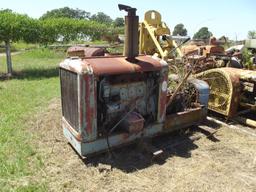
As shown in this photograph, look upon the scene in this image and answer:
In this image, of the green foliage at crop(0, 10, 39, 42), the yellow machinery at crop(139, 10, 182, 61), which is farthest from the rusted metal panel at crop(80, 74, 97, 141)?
the green foliage at crop(0, 10, 39, 42)

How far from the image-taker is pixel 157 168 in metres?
3.41

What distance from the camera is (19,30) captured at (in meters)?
10.8

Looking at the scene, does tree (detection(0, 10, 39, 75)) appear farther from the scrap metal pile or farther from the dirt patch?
the scrap metal pile

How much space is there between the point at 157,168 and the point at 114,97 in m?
1.00

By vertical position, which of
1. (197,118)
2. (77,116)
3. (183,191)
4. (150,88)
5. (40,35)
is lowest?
(183,191)

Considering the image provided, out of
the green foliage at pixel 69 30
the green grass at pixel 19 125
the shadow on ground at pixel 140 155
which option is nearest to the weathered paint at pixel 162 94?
the shadow on ground at pixel 140 155

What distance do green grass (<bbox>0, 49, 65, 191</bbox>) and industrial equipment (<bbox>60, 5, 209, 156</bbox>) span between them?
2.02ft

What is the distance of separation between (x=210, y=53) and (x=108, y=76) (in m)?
4.54

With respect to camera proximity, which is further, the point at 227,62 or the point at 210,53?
the point at 210,53

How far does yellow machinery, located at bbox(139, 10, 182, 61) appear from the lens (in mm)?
6289

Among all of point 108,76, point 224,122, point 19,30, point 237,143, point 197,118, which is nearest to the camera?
point 108,76

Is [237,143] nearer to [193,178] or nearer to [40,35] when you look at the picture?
[193,178]

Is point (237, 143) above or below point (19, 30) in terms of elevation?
below

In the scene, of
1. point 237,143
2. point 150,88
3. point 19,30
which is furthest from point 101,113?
point 19,30
